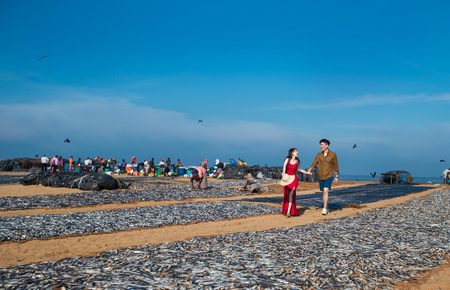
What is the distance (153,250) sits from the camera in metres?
9.76

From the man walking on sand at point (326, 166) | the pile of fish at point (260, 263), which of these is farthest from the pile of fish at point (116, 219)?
the pile of fish at point (260, 263)

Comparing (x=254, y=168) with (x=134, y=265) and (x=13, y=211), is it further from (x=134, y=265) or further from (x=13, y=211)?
(x=134, y=265)

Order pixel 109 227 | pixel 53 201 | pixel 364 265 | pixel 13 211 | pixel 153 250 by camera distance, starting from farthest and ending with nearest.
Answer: pixel 53 201 < pixel 13 211 < pixel 109 227 < pixel 153 250 < pixel 364 265

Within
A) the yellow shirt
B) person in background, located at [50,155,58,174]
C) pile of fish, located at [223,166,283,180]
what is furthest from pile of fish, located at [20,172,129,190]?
pile of fish, located at [223,166,283,180]

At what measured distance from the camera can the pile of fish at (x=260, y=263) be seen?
7.04m

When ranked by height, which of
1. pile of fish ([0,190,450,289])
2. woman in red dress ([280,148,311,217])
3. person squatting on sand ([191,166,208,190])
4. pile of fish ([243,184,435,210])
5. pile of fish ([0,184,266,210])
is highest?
woman in red dress ([280,148,311,217])

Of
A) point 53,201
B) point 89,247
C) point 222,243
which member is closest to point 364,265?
point 222,243

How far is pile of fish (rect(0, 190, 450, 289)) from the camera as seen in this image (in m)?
7.04

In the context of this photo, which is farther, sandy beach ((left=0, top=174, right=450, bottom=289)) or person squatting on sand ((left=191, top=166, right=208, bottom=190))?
person squatting on sand ((left=191, top=166, right=208, bottom=190))

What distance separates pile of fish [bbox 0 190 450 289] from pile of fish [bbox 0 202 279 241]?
496cm

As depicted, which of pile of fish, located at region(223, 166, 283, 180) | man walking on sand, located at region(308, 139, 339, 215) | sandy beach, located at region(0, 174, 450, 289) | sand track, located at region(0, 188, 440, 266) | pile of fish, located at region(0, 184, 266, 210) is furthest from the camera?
pile of fish, located at region(223, 166, 283, 180)

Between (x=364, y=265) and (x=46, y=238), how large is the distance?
9999 millimetres

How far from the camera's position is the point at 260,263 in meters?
8.54

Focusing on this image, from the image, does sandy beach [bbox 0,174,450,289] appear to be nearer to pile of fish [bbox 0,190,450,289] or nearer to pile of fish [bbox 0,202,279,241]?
pile of fish [bbox 0,202,279,241]
